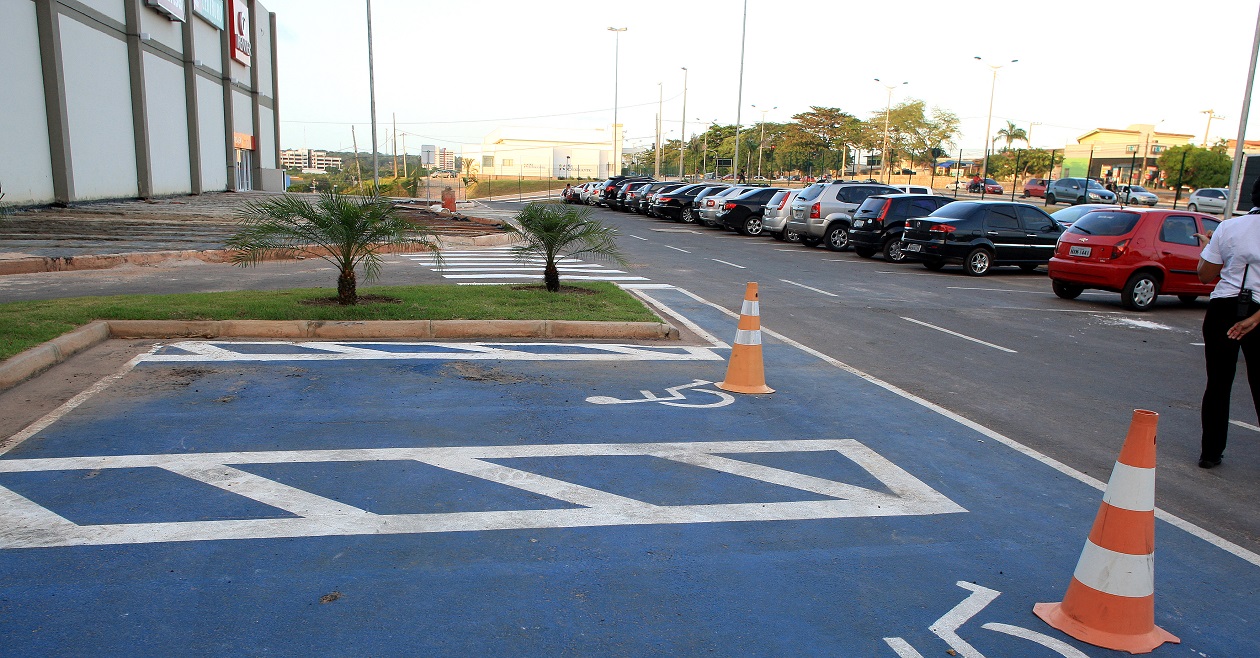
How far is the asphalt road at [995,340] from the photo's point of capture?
614 centimetres

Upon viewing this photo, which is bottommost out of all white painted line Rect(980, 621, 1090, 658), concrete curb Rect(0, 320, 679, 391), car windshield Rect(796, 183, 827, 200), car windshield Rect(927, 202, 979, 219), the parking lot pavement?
white painted line Rect(980, 621, 1090, 658)

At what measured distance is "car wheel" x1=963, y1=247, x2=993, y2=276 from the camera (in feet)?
61.5

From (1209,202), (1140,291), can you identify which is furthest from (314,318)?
(1209,202)

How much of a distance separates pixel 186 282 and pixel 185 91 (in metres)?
25.1

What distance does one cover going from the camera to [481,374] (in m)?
7.55

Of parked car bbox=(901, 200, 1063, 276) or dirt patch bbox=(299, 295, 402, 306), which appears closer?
dirt patch bbox=(299, 295, 402, 306)

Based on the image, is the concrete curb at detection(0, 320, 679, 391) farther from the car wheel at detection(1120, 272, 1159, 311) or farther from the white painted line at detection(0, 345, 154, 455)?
the car wheel at detection(1120, 272, 1159, 311)

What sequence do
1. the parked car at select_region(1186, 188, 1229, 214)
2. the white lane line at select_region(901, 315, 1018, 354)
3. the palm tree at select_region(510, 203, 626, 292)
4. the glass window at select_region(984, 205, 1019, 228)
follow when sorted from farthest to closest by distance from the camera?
the parked car at select_region(1186, 188, 1229, 214) < the glass window at select_region(984, 205, 1019, 228) < the palm tree at select_region(510, 203, 626, 292) < the white lane line at select_region(901, 315, 1018, 354)

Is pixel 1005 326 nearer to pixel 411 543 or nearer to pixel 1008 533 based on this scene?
pixel 1008 533

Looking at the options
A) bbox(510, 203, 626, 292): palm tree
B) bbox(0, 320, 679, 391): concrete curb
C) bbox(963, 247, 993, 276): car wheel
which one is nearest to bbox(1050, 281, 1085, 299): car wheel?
bbox(963, 247, 993, 276): car wheel

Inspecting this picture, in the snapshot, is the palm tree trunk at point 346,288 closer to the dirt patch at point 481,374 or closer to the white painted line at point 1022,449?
the dirt patch at point 481,374

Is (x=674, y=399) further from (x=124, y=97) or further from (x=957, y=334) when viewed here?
(x=124, y=97)

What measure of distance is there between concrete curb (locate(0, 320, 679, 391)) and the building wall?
52.4 ft

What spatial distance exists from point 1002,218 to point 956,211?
41.3 inches
